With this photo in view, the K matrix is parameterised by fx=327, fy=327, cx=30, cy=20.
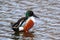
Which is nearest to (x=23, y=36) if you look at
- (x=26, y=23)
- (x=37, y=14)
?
(x=26, y=23)

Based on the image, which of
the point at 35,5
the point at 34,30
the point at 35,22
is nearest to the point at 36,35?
the point at 34,30

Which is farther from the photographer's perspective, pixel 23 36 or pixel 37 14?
pixel 37 14

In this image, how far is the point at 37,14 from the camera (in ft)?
37.3

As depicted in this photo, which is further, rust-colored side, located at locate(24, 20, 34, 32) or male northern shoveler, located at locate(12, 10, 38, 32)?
rust-colored side, located at locate(24, 20, 34, 32)

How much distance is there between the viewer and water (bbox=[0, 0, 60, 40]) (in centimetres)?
939

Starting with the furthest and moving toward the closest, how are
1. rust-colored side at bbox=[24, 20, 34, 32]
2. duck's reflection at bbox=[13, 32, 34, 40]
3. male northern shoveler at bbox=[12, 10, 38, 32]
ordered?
rust-colored side at bbox=[24, 20, 34, 32] → male northern shoveler at bbox=[12, 10, 38, 32] → duck's reflection at bbox=[13, 32, 34, 40]

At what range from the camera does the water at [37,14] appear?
370 inches

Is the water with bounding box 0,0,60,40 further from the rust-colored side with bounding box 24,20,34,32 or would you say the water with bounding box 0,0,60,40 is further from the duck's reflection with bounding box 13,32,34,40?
the rust-colored side with bounding box 24,20,34,32

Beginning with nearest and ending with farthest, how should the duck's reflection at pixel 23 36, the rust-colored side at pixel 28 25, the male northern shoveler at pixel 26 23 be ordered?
the duck's reflection at pixel 23 36 → the male northern shoveler at pixel 26 23 → the rust-colored side at pixel 28 25

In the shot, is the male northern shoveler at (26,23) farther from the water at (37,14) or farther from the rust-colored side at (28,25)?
the water at (37,14)

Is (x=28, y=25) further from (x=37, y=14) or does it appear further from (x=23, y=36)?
(x=37, y=14)

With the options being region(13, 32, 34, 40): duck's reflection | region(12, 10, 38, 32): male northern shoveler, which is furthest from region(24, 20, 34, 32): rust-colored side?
region(13, 32, 34, 40): duck's reflection

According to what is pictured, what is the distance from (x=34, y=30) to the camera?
32.8ft

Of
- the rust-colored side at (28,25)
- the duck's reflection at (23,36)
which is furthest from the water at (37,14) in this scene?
the rust-colored side at (28,25)
